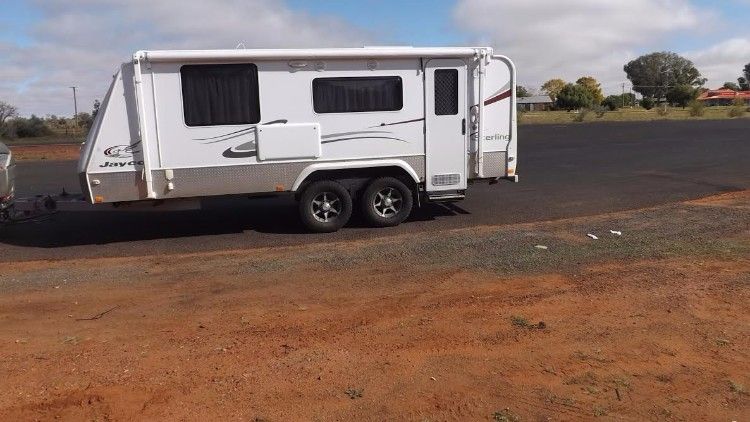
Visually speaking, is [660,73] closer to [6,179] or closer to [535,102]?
[535,102]

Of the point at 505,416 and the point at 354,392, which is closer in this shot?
the point at 505,416

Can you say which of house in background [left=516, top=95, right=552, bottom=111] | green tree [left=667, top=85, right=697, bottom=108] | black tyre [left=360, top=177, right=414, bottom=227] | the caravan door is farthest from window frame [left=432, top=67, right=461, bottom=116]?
house in background [left=516, top=95, right=552, bottom=111]

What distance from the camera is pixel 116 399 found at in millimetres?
3945

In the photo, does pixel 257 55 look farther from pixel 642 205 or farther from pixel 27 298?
pixel 642 205

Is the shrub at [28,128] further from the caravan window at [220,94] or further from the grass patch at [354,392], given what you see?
the grass patch at [354,392]

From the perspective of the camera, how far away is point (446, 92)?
31.9ft

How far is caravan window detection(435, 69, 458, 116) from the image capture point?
31.7ft

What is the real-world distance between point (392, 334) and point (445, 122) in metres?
5.40

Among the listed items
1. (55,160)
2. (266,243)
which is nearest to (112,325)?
(266,243)

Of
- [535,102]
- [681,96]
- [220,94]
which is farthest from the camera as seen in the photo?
[535,102]

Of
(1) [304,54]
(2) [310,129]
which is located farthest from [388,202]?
(1) [304,54]


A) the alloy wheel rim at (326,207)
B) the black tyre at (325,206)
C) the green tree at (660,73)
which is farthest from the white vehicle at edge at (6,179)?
the green tree at (660,73)

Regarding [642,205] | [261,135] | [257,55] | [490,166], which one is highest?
[257,55]

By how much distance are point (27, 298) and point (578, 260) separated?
5.87 metres
